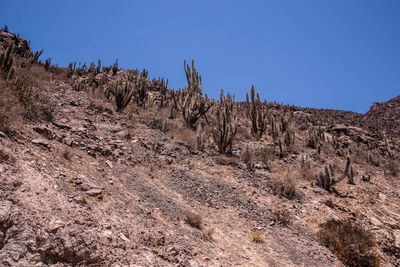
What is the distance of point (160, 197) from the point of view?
5.15 m

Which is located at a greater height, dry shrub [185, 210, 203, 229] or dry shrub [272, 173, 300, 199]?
dry shrub [272, 173, 300, 199]

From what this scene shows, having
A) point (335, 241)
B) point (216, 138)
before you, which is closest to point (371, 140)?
point (216, 138)

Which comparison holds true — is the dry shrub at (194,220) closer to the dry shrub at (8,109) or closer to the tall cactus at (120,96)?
the dry shrub at (8,109)

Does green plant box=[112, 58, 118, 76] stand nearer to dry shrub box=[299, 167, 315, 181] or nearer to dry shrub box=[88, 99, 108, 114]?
dry shrub box=[88, 99, 108, 114]

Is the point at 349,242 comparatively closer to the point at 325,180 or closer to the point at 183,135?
the point at 325,180

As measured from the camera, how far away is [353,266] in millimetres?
4824

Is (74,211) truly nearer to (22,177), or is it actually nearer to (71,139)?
(22,177)

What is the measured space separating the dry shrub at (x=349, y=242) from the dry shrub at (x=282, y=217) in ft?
2.36

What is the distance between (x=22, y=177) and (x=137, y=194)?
2068mm

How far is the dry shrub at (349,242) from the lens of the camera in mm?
4914

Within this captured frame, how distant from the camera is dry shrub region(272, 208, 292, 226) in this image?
575 centimetres

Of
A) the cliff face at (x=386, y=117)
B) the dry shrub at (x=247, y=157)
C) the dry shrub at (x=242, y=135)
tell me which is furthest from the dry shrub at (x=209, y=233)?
the cliff face at (x=386, y=117)

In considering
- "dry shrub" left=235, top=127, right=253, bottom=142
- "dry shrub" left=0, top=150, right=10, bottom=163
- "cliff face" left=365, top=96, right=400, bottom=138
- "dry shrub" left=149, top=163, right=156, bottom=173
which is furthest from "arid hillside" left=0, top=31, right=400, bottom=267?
"cliff face" left=365, top=96, right=400, bottom=138

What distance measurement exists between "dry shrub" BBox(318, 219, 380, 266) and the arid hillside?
24 mm
